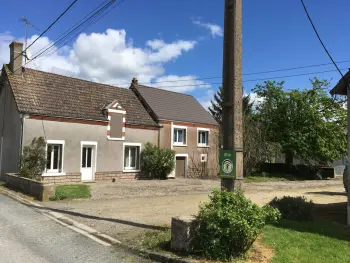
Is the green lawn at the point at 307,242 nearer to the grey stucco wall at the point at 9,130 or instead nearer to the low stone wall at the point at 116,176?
the low stone wall at the point at 116,176

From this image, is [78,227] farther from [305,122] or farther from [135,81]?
[305,122]

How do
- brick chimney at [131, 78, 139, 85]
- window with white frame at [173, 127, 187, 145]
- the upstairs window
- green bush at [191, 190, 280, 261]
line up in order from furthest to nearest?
the upstairs window < brick chimney at [131, 78, 139, 85] < window with white frame at [173, 127, 187, 145] < green bush at [191, 190, 280, 261]

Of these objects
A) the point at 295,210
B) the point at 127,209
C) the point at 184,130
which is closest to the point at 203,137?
the point at 184,130

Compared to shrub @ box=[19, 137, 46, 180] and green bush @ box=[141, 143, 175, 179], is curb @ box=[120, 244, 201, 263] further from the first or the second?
green bush @ box=[141, 143, 175, 179]

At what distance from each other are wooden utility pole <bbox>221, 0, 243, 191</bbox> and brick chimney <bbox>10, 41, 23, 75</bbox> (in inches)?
680

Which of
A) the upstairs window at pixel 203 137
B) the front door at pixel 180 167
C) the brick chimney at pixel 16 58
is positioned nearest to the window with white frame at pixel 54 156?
the brick chimney at pixel 16 58

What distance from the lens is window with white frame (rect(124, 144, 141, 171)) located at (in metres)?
24.6

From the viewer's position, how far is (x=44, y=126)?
20.0 m

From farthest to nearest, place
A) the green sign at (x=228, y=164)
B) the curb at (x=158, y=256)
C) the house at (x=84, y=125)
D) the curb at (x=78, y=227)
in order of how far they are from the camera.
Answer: the house at (x=84, y=125) → the curb at (x=78, y=227) → the green sign at (x=228, y=164) → the curb at (x=158, y=256)

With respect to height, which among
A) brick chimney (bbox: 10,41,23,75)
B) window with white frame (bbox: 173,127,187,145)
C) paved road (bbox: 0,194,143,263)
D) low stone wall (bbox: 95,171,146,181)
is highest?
brick chimney (bbox: 10,41,23,75)

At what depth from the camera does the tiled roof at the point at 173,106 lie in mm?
27870

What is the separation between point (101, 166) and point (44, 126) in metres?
4.51

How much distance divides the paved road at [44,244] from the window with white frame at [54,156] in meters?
10.3

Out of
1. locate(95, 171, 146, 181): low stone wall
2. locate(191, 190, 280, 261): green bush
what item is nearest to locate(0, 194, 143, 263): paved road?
locate(191, 190, 280, 261): green bush
